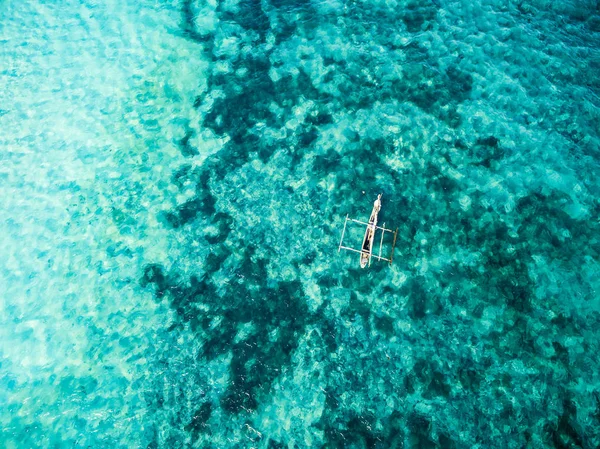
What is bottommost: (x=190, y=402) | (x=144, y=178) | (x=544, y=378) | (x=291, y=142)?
(x=190, y=402)

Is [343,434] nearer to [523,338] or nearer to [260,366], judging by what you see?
[260,366]

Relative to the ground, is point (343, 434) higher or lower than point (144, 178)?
lower

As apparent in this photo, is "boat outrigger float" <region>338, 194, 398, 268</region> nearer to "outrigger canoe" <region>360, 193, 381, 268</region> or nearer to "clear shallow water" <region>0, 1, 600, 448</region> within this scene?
"outrigger canoe" <region>360, 193, 381, 268</region>

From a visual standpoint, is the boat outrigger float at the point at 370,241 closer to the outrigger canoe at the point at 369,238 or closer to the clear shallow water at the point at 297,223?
the outrigger canoe at the point at 369,238

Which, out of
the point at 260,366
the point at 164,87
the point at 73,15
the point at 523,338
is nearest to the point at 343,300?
the point at 260,366

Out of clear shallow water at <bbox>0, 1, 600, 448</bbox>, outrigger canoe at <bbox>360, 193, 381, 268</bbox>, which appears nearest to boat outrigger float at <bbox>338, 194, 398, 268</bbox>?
outrigger canoe at <bbox>360, 193, 381, 268</bbox>

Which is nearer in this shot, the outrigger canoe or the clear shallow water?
the clear shallow water

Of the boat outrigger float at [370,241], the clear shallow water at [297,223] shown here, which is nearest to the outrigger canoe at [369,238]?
the boat outrigger float at [370,241]

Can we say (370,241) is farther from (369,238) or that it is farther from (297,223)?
(297,223)
